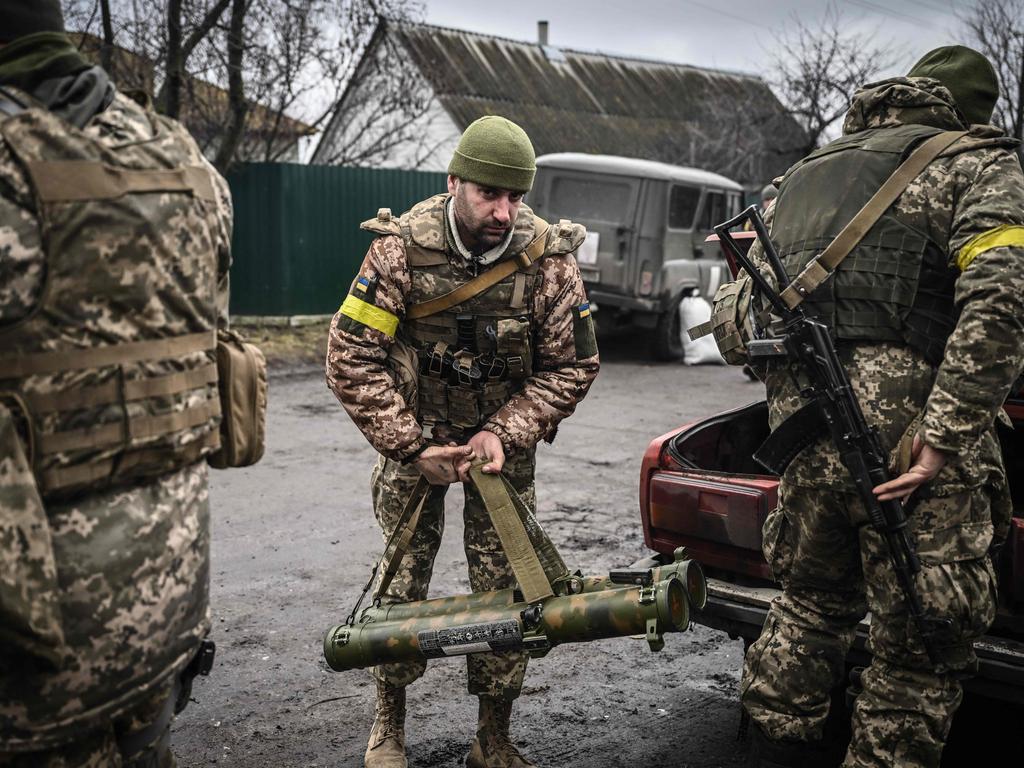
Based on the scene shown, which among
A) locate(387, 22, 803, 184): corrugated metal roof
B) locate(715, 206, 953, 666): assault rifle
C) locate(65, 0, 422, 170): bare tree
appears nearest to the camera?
locate(715, 206, 953, 666): assault rifle

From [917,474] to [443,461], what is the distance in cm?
126

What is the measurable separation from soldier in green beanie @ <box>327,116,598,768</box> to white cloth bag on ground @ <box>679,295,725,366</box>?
9727 mm

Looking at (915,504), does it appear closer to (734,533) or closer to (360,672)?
(734,533)

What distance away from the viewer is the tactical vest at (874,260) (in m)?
2.65

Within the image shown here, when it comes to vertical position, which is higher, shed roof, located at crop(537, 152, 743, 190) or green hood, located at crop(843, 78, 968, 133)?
green hood, located at crop(843, 78, 968, 133)

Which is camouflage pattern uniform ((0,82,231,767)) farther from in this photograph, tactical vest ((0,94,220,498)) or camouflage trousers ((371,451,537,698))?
camouflage trousers ((371,451,537,698))

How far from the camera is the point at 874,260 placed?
105 inches

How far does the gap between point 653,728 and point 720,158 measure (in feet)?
71.7

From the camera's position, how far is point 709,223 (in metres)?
13.9

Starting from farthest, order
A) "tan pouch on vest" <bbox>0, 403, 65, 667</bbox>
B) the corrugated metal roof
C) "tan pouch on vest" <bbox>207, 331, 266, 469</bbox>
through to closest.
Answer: the corrugated metal roof, "tan pouch on vest" <bbox>207, 331, 266, 469</bbox>, "tan pouch on vest" <bbox>0, 403, 65, 667</bbox>

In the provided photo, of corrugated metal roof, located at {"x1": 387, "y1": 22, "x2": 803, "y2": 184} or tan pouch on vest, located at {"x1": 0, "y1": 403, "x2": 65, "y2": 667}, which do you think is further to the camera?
corrugated metal roof, located at {"x1": 387, "y1": 22, "x2": 803, "y2": 184}

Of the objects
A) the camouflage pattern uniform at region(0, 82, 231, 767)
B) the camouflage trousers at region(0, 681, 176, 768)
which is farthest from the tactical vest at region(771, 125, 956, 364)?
the camouflage trousers at region(0, 681, 176, 768)

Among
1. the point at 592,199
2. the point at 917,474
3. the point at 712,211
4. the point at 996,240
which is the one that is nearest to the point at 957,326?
the point at 996,240

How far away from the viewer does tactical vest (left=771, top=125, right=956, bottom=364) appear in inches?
104
